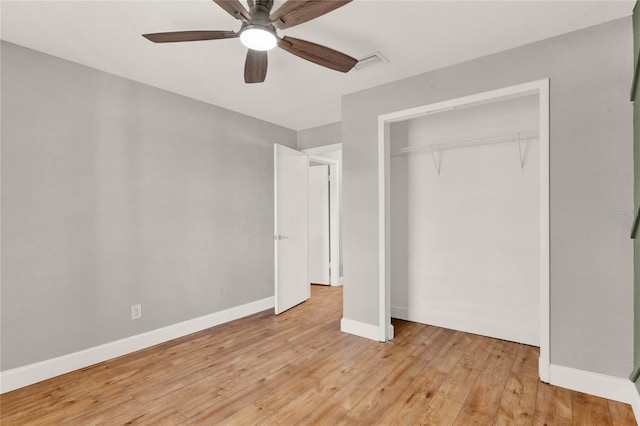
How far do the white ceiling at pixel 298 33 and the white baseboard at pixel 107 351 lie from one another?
2.45m

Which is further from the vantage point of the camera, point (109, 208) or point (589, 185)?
point (109, 208)

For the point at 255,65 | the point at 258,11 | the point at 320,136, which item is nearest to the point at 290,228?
the point at 320,136

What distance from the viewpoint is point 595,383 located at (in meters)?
2.17

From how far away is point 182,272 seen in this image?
135 inches

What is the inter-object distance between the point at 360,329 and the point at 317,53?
102 inches

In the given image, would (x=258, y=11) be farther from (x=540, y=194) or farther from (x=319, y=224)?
(x=319, y=224)

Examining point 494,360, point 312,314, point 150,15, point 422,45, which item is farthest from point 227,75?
point 494,360

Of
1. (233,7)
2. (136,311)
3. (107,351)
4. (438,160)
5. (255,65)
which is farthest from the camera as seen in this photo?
(438,160)

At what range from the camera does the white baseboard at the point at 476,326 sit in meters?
3.00

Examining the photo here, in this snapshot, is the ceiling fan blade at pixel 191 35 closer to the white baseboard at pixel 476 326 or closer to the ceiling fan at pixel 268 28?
the ceiling fan at pixel 268 28

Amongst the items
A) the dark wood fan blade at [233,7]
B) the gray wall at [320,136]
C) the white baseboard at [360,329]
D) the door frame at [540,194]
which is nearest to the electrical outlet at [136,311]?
the white baseboard at [360,329]

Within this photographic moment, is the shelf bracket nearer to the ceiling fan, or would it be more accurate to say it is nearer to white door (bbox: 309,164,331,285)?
the ceiling fan

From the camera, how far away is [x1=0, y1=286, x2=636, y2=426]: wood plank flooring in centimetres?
198

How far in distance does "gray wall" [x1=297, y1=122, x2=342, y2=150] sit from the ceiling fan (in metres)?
2.39
